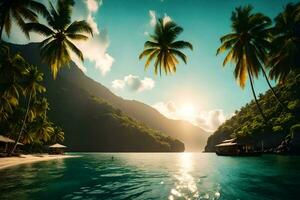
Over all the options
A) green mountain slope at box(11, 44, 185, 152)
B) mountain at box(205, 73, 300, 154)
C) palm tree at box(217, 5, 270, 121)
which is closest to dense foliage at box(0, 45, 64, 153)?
palm tree at box(217, 5, 270, 121)

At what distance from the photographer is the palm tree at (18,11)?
24109 mm

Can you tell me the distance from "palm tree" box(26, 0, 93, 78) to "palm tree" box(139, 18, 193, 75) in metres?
8.27

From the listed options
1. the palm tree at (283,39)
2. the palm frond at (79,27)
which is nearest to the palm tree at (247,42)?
the palm tree at (283,39)

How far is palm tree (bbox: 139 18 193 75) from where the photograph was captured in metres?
31.2

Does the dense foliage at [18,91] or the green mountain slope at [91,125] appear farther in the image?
the green mountain slope at [91,125]

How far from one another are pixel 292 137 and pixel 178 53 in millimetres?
43544

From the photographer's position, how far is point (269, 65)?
37.8m

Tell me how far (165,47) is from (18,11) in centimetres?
1726

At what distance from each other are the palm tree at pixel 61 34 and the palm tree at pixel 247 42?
19775mm

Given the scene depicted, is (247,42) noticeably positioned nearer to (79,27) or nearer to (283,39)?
(283,39)

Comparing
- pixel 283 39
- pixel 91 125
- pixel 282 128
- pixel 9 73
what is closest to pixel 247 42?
pixel 283 39

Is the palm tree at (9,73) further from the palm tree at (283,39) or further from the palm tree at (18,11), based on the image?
the palm tree at (283,39)

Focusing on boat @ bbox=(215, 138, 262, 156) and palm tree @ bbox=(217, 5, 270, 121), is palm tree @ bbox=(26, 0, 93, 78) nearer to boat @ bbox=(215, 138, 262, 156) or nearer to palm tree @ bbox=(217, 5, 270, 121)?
palm tree @ bbox=(217, 5, 270, 121)

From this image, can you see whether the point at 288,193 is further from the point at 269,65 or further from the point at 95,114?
the point at 95,114
